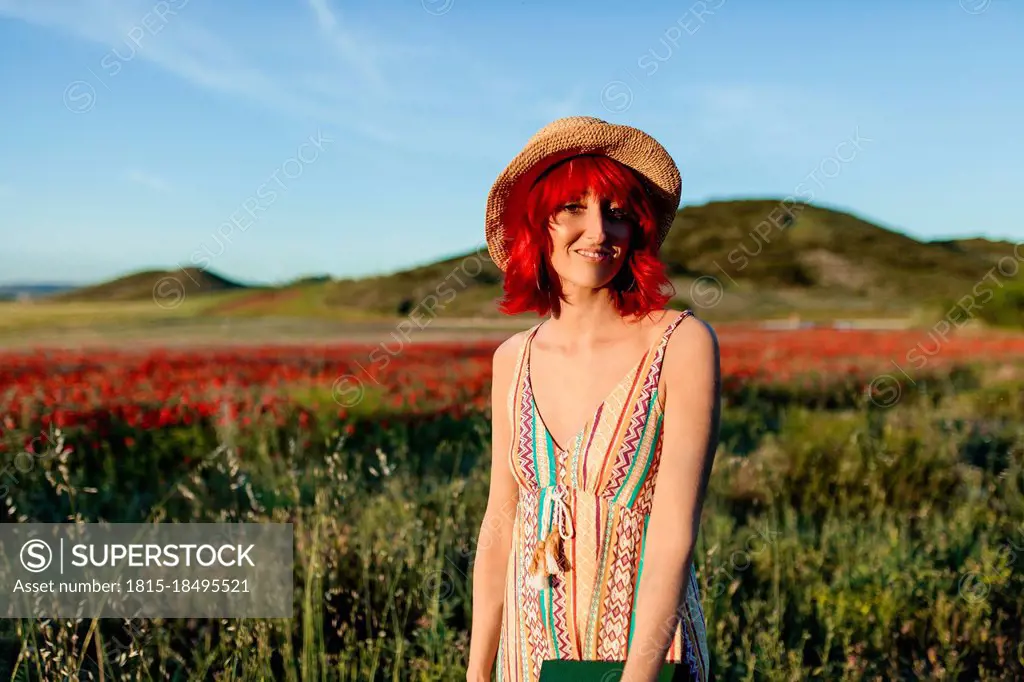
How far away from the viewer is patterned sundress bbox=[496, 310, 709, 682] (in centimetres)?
175

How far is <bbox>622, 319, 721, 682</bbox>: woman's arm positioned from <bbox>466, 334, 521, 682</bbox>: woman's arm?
0.41 metres

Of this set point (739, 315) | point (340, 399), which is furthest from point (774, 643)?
point (739, 315)

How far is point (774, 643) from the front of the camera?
3.32m

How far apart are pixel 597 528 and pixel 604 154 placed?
0.82m

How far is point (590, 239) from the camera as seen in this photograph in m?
1.81

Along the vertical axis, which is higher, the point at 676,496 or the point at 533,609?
the point at 676,496

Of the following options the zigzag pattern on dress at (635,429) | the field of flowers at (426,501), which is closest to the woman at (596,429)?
the zigzag pattern on dress at (635,429)

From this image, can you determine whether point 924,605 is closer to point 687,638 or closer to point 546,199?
point 687,638

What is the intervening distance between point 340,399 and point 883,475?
4.47 m

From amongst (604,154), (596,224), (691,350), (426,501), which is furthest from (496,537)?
(426,501)

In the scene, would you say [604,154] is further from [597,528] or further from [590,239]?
[597,528]

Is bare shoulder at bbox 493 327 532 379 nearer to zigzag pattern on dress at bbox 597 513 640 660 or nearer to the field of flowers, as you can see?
zigzag pattern on dress at bbox 597 513 640 660

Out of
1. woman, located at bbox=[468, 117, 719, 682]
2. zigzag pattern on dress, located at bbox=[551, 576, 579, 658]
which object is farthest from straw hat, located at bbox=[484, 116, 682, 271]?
zigzag pattern on dress, located at bbox=[551, 576, 579, 658]

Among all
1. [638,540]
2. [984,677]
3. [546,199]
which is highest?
[546,199]
